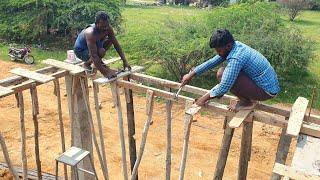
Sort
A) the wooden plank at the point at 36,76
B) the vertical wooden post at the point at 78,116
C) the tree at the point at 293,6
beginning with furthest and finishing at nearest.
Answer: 1. the tree at the point at 293,6
2. the vertical wooden post at the point at 78,116
3. the wooden plank at the point at 36,76

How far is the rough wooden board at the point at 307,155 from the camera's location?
131 inches

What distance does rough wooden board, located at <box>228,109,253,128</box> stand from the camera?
3877 mm

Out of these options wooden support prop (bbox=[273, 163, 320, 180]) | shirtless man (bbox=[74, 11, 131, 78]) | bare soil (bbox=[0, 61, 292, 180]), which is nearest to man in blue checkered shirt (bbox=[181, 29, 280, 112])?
wooden support prop (bbox=[273, 163, 320, 180])

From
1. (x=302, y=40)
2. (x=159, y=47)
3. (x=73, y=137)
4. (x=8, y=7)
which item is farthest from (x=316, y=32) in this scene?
(x=73, y=137)

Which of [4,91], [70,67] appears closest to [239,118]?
[70,67]

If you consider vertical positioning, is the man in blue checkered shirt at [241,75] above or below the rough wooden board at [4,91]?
above

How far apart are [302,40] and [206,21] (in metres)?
2.93

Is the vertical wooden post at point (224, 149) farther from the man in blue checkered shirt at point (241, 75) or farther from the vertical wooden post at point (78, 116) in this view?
the vertical wooden post at point (78, 116)

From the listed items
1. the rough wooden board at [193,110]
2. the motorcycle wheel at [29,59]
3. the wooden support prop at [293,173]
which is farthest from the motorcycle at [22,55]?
the wooden support prop at [293,173]

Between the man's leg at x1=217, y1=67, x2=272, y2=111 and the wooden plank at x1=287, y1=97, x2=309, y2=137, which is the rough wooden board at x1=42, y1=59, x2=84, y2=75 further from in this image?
the wooden plank at x1=287, y1=97, x2=309, y2=137

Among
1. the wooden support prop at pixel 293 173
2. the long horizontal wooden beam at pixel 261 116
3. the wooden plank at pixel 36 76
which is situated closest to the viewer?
the wooden support prop at pixel 293 173

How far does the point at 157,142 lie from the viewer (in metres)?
8.76

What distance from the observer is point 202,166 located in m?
7.92

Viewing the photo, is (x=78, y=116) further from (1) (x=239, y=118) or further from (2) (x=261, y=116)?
(2) (x=261, y=116)
